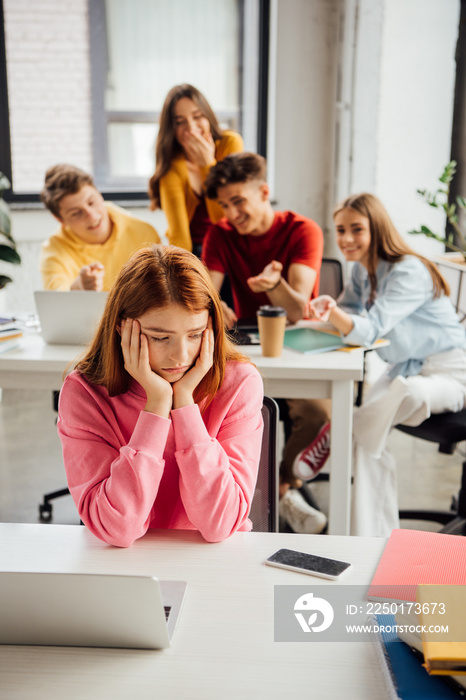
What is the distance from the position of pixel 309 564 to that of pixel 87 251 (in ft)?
6.34

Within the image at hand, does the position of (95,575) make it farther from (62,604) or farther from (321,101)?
(321,101)

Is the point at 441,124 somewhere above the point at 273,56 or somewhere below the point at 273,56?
below

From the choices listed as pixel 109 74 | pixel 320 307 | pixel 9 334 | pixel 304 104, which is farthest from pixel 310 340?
pixel 109 74

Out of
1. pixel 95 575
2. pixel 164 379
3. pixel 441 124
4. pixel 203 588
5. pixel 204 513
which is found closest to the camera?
pixel 95 575

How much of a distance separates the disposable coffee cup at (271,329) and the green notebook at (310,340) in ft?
0.34

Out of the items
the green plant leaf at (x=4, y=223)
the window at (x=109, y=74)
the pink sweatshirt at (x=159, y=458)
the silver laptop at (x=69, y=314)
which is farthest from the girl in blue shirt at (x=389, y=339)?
the window at (x=109, y=74)

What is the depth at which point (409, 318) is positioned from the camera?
7.51ft

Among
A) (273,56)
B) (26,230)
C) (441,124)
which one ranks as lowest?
(26,230)

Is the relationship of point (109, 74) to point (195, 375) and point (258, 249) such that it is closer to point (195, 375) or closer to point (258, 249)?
point (258, 249)

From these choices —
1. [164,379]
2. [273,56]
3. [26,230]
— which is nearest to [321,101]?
[273,56]

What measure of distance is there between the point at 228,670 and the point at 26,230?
3.62 meters

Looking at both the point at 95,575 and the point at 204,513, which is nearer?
the point at 95,575

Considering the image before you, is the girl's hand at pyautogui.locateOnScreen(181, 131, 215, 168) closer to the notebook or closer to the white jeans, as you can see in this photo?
the white jeans

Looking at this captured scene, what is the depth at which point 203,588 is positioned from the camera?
3.05 feet
